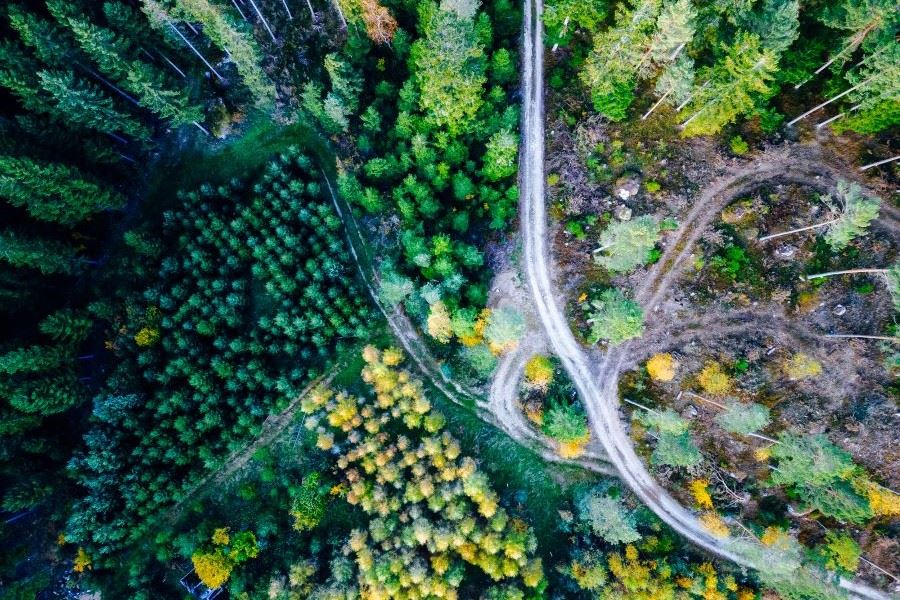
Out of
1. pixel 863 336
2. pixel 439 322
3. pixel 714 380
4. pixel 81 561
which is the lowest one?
pixel 863 336

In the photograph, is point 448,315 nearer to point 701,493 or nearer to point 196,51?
point 701,493

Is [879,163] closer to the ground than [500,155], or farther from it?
closer to the ground

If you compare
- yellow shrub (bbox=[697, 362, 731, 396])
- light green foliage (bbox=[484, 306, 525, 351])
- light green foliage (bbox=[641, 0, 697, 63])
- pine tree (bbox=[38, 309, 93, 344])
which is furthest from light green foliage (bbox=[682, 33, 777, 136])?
pine tree (bbox=[38, 309, 93, 344])

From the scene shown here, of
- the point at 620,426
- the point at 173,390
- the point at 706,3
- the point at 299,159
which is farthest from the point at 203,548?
the point at 706,3

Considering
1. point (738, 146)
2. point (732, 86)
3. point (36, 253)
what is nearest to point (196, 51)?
point (36, 253)

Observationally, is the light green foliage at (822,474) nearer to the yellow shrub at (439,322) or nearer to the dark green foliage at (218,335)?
the yellow shrub at (439,322)

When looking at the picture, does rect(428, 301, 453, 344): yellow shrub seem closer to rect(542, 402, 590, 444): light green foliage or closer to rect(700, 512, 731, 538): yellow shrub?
rect(542, 402, 590, 444): light green foliage
